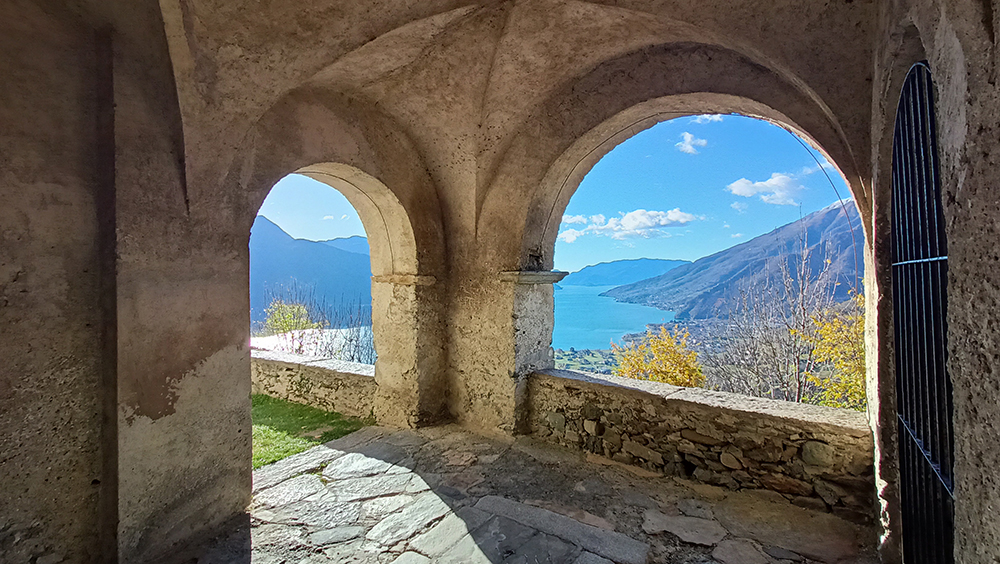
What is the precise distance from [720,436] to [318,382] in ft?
14.8

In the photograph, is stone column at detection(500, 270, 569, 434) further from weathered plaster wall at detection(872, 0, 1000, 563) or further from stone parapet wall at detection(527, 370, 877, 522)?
weathered plaster wall at detection(872, 0, 1000, 563)

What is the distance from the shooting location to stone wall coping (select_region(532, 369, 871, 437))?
10.4 ft

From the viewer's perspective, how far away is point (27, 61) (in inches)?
98.3

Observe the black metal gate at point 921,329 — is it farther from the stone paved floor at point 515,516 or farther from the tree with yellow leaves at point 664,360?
the tree with yellow leaves at point 664,360

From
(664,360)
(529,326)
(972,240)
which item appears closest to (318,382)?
(529,326)

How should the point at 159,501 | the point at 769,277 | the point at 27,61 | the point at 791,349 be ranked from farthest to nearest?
the point at 769,277
the point at 791,349
the point at 159,501
the point at 27,61

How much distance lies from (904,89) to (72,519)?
495cm

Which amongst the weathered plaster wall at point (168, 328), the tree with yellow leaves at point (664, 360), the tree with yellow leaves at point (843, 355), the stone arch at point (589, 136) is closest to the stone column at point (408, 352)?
the stone arch at point (589, 136)

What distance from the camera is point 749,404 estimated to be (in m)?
3.59

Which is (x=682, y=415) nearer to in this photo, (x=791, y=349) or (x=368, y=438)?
(x=368, y=438)

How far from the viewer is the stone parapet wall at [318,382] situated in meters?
5.41

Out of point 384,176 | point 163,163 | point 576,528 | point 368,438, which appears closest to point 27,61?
point 163,163

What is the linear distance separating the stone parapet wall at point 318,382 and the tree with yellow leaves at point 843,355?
27.6ft

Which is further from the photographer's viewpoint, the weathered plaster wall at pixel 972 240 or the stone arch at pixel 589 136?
the stone arch at pixel 589 136
